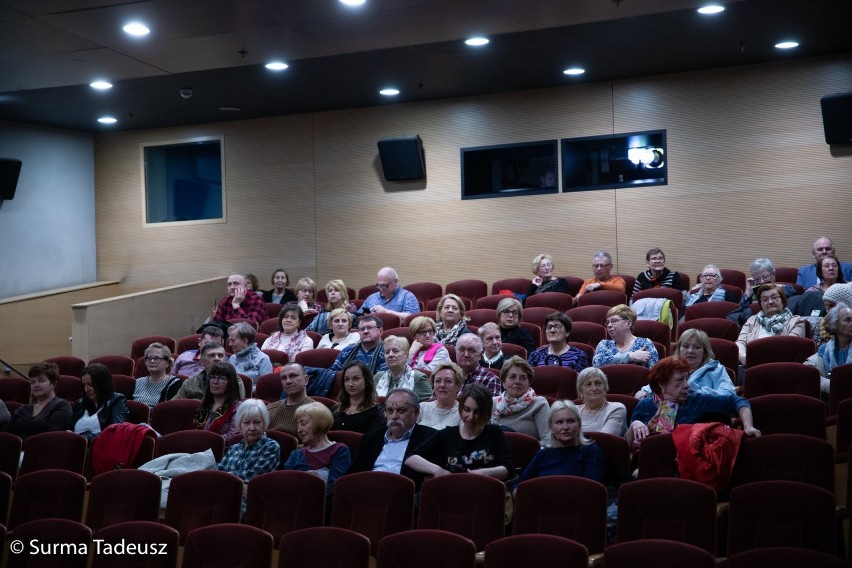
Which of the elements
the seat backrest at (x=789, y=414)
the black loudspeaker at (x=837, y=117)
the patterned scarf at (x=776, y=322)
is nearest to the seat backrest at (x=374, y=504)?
the seat backrest at (x=789, y=414)

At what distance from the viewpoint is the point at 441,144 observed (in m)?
8.51

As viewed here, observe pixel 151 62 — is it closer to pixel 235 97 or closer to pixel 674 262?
A: pixel 235 97

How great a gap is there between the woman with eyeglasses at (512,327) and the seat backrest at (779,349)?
1.21m

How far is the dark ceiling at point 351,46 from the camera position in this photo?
5.58 m

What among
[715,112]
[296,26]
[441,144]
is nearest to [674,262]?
[715,112]

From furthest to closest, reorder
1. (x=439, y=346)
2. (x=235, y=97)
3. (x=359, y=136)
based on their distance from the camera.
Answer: (x=359, y=136) → (x=235, y=97) → (x=439, y=346)

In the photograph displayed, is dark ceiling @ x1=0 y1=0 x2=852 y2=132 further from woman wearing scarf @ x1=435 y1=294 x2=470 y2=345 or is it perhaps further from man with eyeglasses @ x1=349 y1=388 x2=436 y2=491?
man with eyeglasses @ x1=349 y1=388 x2=436 y2=491

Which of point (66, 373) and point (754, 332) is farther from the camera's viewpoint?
point (66, 373)

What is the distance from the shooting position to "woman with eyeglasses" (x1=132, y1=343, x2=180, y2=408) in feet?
18.3

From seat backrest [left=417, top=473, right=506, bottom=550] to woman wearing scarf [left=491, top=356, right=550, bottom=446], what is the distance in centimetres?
76

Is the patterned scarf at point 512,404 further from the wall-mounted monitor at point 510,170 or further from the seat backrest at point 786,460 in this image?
the wall-mounted monitor at point 510,170

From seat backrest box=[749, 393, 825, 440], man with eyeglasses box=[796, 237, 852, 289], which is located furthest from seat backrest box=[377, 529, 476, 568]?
man with eyeglasses box=[796, 237, 852, 289]

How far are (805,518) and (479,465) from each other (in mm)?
1249

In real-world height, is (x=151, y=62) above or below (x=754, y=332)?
above
